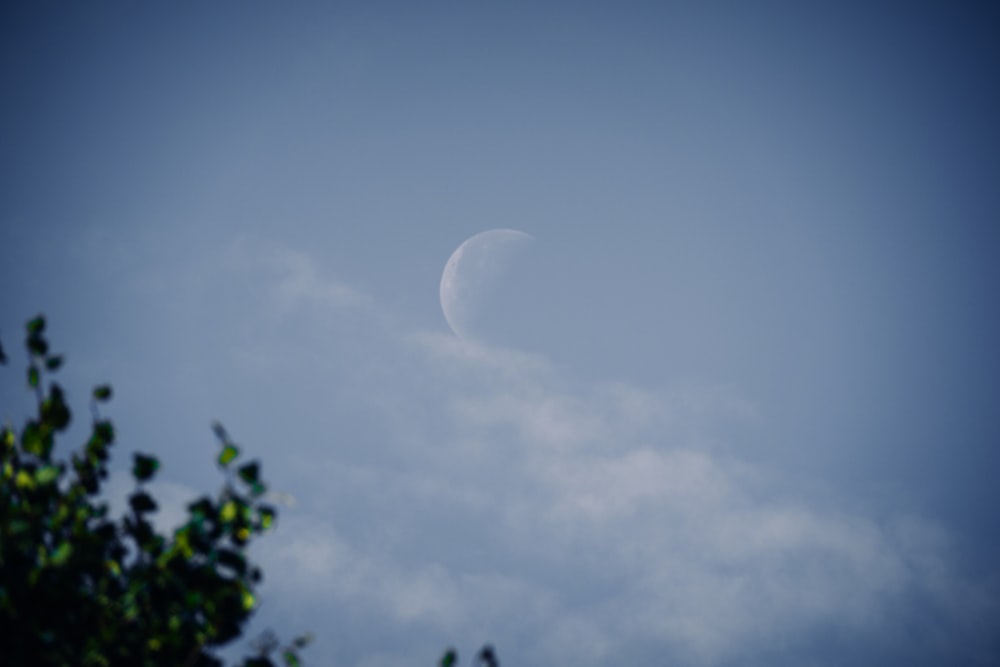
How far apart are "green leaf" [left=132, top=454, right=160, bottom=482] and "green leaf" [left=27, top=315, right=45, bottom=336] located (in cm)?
139

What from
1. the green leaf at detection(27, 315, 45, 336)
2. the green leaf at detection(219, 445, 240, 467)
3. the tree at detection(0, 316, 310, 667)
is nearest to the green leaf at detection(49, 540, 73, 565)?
the tree at detection(0, 316, 310, 667)

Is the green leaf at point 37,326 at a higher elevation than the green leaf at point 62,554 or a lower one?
higher

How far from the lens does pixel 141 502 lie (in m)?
3.66

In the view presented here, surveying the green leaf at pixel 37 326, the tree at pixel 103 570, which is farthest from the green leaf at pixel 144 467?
the green leaf at pixel 37 326

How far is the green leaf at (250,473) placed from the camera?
3.28 metres

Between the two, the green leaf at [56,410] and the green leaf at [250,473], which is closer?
the green leaf at [250,473]

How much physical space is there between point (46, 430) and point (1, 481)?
681 mm

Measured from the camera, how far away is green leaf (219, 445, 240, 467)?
3.29 meters

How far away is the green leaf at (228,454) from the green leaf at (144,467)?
0.74 m

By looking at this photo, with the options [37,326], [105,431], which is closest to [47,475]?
[105,431]

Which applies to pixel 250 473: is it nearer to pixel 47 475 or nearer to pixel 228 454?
pixel 228 454

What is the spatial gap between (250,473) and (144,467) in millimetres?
955

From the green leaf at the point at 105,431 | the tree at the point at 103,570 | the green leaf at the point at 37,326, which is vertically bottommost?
the tree at the point at 103,570

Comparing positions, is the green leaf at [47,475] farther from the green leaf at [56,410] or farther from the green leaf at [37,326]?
the green leaf at [37,326]
